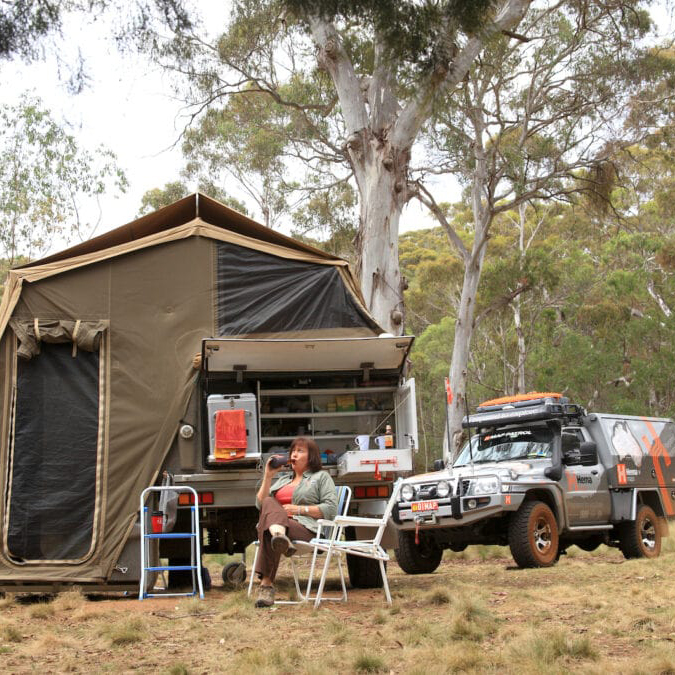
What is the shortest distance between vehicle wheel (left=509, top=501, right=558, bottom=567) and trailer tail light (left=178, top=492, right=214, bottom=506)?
9.92ft

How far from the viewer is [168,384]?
27.3ft

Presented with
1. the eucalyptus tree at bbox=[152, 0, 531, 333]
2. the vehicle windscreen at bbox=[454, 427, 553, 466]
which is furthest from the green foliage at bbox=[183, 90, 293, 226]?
the vehicle windscreen at bbox=[454, 427, 553, 466]

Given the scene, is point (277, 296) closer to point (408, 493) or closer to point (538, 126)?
point (408, 493)

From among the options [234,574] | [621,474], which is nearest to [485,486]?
[621,474]

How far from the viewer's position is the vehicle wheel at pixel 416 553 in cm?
993

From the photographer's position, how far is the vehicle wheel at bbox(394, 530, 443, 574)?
9.93 meters

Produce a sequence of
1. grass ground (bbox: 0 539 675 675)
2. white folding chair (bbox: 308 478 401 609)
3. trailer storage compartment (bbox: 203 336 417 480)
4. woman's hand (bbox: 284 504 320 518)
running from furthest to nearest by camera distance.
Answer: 1. trailer storage compartment (bbox: 203 336 417 480)
2. woman's hand (bbox: 284 504 320 518)
3. white folding chair (bbox: 308 478 401 609)
4. grass ground (bbox: 0 539 675 675)

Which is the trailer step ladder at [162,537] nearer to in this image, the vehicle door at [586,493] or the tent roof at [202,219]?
the tent roof at [202,219]

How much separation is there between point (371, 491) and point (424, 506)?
1282 mm

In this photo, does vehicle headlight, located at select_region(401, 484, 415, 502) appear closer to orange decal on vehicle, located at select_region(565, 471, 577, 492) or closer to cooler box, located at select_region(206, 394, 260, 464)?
orange decal on vehicle, located at select_region(565, 471, 577, 492)

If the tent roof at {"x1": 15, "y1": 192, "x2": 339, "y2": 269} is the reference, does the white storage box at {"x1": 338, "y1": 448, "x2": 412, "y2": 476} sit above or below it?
below

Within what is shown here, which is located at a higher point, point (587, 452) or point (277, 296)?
point (277, 296)

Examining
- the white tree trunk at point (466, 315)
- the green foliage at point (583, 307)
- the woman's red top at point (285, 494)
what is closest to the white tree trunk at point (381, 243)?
the white tree trunk at point (466, 315)

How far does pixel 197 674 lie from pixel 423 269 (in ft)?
85.0
